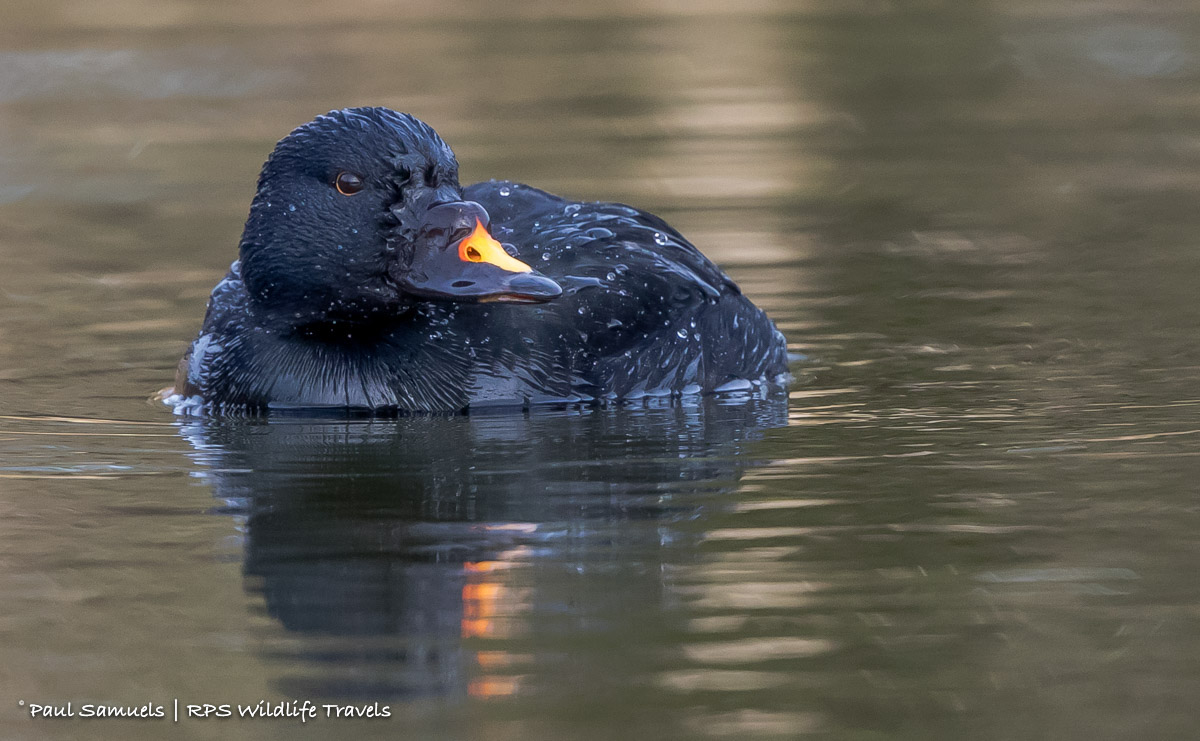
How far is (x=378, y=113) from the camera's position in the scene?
7145 mm

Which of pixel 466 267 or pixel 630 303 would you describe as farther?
pixel 630 303

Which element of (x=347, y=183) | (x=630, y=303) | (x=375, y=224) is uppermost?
(x=347, y=183)

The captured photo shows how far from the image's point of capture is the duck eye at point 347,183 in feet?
23.4

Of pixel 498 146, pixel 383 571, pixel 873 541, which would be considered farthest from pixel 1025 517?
pixel 498 146

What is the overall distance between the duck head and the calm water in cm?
59

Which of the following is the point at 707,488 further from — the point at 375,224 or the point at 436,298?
the point at 375,224

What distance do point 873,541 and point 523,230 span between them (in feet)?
8.83

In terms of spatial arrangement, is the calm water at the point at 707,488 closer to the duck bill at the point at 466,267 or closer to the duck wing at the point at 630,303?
the duck wing at the point at 630,303

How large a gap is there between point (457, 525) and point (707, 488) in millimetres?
899

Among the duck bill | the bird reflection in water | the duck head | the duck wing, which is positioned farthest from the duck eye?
the bird reflection in water

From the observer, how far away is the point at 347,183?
7.16 m

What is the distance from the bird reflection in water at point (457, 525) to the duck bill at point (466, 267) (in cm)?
56

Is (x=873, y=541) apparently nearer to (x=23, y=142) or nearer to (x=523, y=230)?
(x=523, y=230)

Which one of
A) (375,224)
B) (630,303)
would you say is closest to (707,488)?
(630,303)
